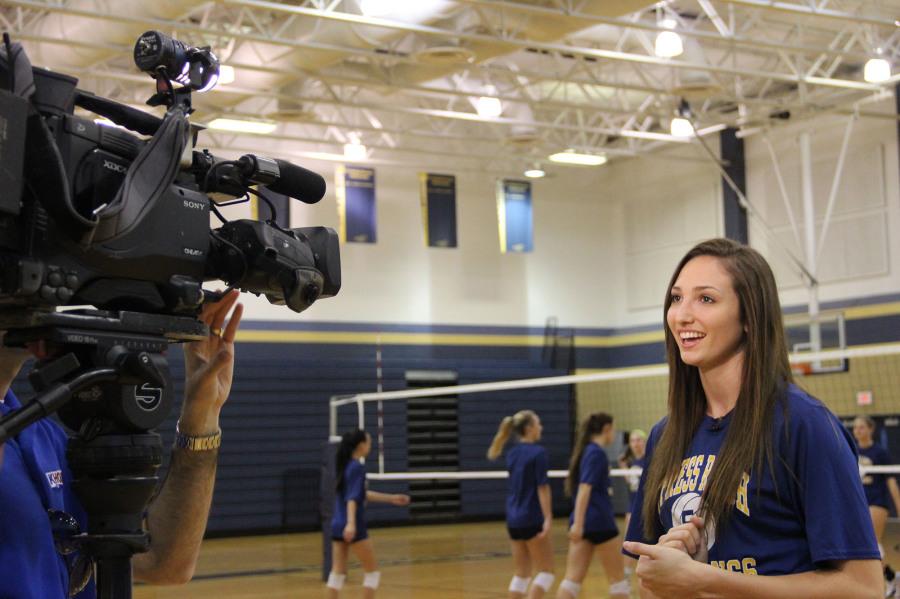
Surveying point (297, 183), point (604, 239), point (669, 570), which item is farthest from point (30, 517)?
point (604, 239)

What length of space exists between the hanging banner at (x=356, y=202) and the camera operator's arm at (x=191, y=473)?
16.3m

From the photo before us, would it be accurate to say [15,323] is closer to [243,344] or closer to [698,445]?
[698,445]

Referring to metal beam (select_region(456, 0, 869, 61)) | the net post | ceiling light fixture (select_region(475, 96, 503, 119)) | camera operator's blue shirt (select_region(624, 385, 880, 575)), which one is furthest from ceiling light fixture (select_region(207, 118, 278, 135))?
camera operator's blue shirt (select_region(624, 385, 880, 575))

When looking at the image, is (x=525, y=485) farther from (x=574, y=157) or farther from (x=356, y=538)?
(x=574, y=157)

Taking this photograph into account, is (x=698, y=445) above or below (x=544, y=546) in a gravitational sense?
above

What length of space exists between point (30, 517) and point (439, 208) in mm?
17881

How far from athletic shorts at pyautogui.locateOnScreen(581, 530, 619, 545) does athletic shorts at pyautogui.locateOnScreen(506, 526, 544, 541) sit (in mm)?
599

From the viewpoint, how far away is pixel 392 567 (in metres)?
13.9

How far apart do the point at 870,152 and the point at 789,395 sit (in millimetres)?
17729

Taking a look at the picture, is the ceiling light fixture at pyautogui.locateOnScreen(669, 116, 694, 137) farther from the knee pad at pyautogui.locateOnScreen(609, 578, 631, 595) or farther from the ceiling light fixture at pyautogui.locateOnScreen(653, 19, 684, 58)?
the knee pad at pyautogui.locateOnScreen(609, 578, 631, 595)

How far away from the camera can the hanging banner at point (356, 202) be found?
18.6 metres

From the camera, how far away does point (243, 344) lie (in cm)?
2016

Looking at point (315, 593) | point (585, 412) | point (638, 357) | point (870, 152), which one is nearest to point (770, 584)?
point (315, 593)

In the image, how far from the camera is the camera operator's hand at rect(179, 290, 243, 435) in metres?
2.19
